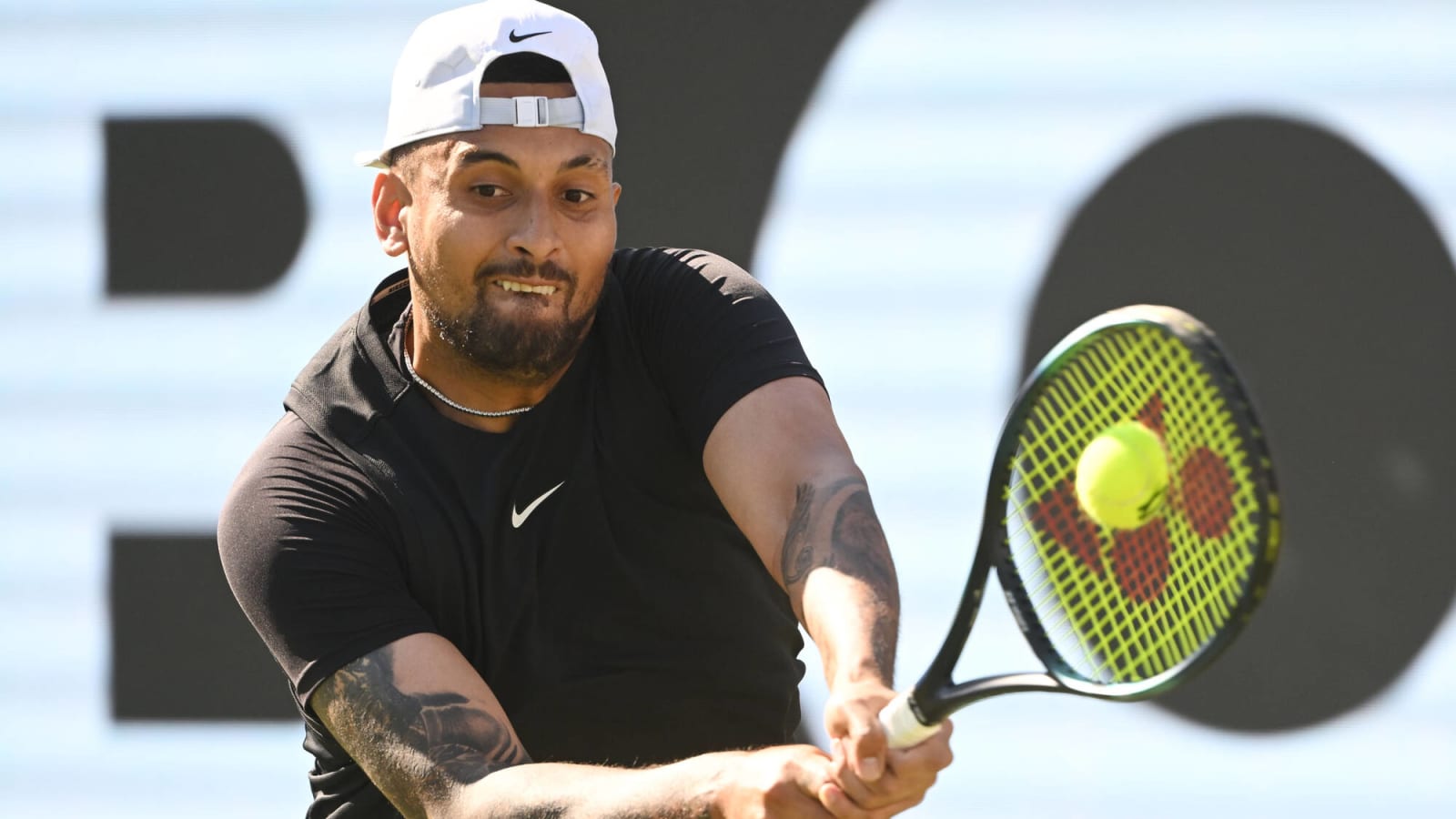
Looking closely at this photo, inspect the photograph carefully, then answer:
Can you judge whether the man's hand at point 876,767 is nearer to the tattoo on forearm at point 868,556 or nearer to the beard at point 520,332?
the tattoo on forearm at point 868,556

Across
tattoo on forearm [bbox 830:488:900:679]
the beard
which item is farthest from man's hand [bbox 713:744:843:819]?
the beard

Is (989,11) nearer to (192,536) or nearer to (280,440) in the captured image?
(280,440)

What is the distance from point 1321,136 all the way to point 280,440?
7.22 ft

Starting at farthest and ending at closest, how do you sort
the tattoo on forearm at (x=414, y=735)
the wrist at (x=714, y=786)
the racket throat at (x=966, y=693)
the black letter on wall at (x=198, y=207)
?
1. the black letter on wall at (x=198, y=207)
2. the tattoo on forearm at (x=414, y=735)
3. the wrist at (x=714, y=786)
4. the racket throat at (x=966, y=693)

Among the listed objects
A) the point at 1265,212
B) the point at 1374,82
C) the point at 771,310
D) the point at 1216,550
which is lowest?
the point at 1216,550

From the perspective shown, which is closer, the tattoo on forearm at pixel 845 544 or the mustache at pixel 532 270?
the tattoo on forearm at pixel 845 544

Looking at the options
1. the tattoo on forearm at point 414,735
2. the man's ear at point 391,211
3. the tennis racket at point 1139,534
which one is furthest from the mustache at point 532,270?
the tennis racket at point 1139,534

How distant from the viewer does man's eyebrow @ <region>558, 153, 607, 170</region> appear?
8.14ft

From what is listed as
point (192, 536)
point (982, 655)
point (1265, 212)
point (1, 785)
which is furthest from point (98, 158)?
point (1265, 212)

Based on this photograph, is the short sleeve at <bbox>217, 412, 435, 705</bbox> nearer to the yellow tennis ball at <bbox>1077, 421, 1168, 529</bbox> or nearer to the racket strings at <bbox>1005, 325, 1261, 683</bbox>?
the racket strings at <bbox>1005, 325, 1261, 683</bbox>

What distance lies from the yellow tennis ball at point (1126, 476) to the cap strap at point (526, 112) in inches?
39.5

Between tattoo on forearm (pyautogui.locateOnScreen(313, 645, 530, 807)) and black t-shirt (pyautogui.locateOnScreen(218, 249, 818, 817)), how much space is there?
0.13 meters

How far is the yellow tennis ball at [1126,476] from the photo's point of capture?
1849mm

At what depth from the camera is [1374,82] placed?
3.47 meters
